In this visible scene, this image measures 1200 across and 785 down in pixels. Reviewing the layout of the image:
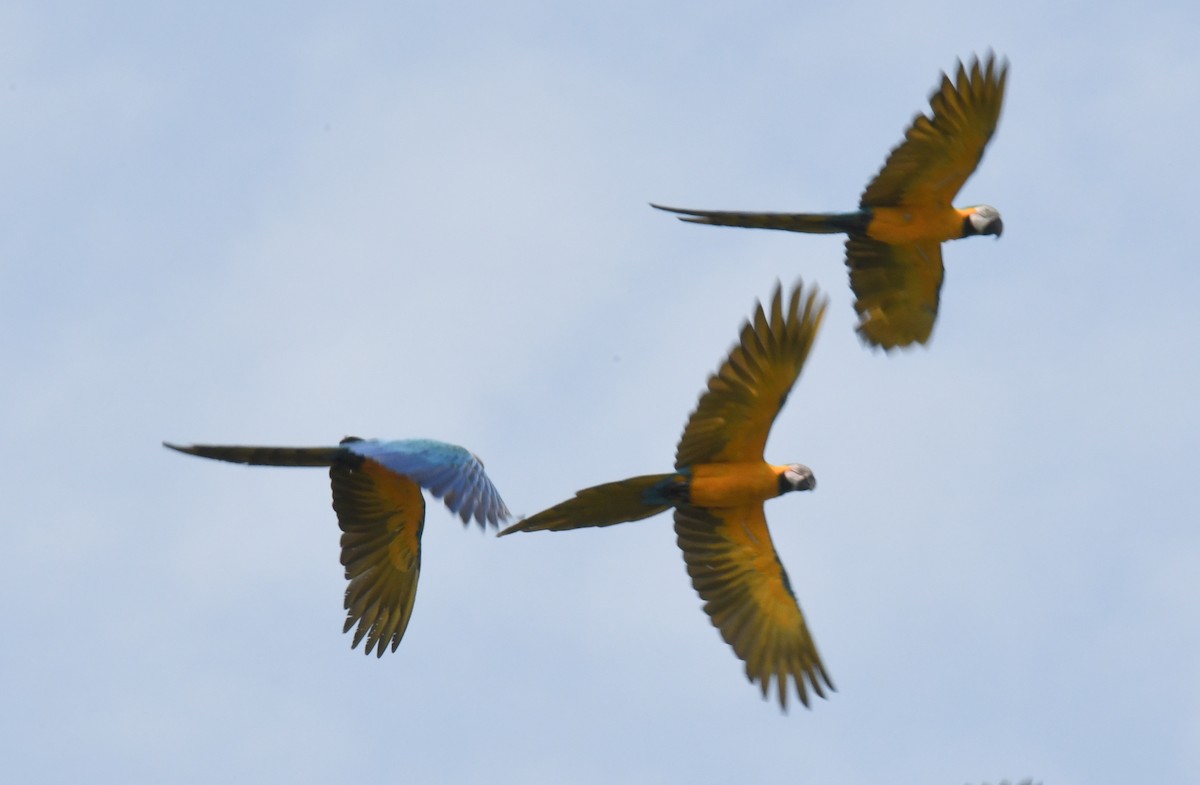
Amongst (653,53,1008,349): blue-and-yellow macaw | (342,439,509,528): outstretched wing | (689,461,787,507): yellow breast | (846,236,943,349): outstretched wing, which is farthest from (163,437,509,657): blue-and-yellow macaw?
(846,236,943,349): outstretched wing

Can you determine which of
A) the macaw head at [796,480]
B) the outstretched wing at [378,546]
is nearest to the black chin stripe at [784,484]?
the macaw head at [796,480]

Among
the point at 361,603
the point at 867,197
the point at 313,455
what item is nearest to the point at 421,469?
the point at 313,455

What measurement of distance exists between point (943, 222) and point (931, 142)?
3.36 ft

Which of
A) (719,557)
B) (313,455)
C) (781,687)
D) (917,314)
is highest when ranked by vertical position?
(917,314)

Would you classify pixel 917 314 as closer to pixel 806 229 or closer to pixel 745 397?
pixel 806 229

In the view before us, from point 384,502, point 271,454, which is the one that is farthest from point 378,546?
point 271,454

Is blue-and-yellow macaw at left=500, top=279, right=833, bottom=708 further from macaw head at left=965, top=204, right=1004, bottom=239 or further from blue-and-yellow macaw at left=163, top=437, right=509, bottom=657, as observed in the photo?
macaw head at left=965, top=204, right=1004, bottom=239

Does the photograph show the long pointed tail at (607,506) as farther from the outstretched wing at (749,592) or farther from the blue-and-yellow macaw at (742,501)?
the outstretched wing at (749,592)

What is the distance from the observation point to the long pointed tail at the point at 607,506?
48.5ft

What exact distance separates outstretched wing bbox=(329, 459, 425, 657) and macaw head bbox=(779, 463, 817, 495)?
9.65 ft

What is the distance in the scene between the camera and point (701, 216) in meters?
17.1

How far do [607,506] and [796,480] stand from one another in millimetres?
1516

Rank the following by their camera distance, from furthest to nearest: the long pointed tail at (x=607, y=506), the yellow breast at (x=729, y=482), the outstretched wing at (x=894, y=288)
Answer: the outstretched wing at (x=894, y=288)
the yellow breast at (x=729, y=482)
the long pointed tail at (x=607, y=506)

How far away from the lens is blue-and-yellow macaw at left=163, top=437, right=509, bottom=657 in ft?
48.8
